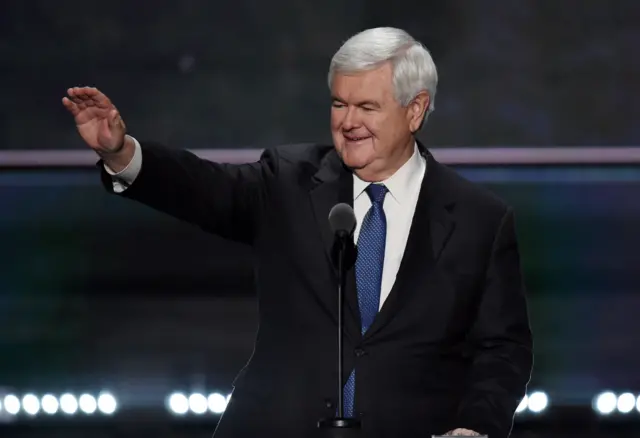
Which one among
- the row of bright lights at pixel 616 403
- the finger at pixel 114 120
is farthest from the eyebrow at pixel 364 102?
the row of bright lights at pixel 616 403

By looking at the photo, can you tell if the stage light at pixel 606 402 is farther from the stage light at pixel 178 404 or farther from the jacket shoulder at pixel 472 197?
the jacket shoulder at pixel 472 197

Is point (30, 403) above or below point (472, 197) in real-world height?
above

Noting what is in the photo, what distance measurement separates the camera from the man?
7.50ft

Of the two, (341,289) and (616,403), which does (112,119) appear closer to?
(341,289)

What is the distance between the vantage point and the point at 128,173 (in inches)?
87.6

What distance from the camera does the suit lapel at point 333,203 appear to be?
2285 millimetres

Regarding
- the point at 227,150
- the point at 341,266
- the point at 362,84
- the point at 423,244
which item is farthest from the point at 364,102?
the point at 227,150

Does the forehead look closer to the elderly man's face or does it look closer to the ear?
the elderly man's face

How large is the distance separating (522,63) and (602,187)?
0.48m

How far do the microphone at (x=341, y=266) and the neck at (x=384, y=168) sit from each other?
330 millimetres

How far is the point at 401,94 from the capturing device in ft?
7.82

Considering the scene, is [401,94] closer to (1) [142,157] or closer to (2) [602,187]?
(1) [142,157]

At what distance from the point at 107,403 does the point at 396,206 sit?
169cm

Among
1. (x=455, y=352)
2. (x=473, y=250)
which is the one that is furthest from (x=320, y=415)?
(x=473, y=250)
